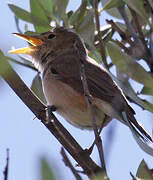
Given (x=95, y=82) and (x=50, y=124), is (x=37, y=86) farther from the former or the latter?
(x=50, y=124)

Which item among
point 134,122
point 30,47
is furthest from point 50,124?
point 30,47

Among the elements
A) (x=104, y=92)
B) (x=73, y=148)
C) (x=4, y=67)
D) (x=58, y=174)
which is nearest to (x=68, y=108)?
(x=104, y=92)

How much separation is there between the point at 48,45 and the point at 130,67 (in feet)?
8.28

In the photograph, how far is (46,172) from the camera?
1.19 metres

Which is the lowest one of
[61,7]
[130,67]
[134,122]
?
[134,122]

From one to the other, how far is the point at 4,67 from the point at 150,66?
1.18 m

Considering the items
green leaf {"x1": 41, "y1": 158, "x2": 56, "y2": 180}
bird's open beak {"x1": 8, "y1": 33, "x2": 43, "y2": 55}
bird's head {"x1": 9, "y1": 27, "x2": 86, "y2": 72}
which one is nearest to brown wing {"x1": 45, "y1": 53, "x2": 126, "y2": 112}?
bird's head {"x1": 9, "y1": 27, "x2": 86, "y2": 72}

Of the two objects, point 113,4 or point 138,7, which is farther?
point 113,4

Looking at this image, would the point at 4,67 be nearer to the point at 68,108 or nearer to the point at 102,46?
the point at 102,46

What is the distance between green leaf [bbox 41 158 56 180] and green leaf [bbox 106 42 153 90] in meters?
1.38

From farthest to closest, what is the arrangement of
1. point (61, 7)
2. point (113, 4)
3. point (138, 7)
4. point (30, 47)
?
point (30, 47) → point (113, 4) → point (61, 7) → point (138, 7)

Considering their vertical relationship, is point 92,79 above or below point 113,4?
below

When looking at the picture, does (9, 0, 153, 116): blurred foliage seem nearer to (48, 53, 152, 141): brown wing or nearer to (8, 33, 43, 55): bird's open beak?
(48, 53, 152, 141): brown wing

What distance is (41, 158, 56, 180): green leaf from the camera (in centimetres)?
118
